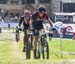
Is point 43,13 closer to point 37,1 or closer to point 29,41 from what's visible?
point 29,41

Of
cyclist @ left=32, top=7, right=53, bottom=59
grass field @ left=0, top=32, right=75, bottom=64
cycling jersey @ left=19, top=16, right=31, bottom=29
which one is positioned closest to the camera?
grass field @ left=0, top=32, right=75, bottom=64

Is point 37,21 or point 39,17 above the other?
point 39,17

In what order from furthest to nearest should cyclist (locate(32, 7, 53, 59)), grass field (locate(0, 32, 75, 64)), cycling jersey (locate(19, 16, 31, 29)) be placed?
cycling jersey (locate(19, 16, 31, 29)), cyclist (locate(32, 7, 53, 59)), grass field (locate(0, 32, 75, 64))

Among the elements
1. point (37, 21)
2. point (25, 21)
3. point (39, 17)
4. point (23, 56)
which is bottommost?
point (23, 56)

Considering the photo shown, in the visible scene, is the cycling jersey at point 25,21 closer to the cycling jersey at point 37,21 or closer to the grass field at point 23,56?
the grass field at point 23,56

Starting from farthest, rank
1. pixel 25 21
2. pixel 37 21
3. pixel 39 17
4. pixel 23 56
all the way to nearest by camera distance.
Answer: pixel 23 56 < pixel 25 21 < pixel 37 21 < pixel 39 17

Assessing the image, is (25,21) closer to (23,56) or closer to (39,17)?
(23,56)

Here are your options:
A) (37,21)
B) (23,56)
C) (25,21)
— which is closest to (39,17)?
(37,21)

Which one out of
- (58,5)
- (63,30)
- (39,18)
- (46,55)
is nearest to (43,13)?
(39,18)

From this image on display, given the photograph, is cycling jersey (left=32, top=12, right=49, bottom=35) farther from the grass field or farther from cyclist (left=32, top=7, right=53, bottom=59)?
the grass field

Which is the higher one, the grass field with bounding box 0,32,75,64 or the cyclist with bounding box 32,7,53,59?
the cyclist with bounding box 32,7,53,59

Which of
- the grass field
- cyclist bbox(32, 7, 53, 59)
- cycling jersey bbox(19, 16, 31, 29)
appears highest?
cyclist bbox(32, 7, 53, 59)

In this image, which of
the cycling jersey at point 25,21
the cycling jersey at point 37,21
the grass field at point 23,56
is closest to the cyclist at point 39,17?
the cycling jersey at point 37,21

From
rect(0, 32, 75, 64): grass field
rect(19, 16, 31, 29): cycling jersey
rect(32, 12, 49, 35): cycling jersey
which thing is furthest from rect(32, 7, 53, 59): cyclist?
rect(19, 16, 31, 29): cycling jersey
